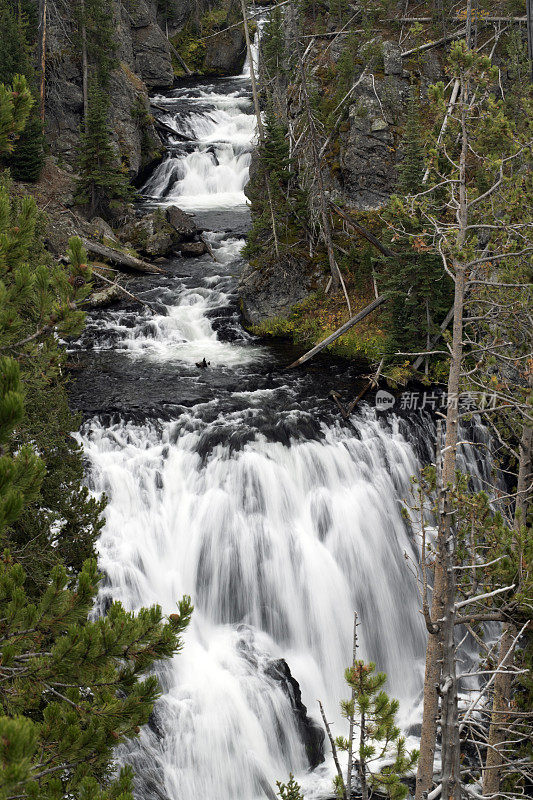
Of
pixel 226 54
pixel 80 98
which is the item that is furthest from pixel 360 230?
pixel 226 54

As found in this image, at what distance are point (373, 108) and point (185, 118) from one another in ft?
57.9

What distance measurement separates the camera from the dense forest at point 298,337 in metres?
4.43

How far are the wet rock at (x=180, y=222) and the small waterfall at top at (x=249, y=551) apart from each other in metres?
10.6

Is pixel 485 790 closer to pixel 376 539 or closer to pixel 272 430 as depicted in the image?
pixel 376 539

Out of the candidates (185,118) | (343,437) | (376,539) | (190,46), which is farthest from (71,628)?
(190,46)

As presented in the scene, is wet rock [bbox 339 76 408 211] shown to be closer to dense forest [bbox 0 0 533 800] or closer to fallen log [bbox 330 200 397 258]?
dense forest [bbox 0 0 533 800]

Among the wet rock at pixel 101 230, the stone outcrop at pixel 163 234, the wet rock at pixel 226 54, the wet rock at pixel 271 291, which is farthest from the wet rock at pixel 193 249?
the wet rock at pixel 226 54

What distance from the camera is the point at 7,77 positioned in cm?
2589

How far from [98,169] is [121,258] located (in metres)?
4.87

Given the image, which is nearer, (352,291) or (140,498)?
(140,498)

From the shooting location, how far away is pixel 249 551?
1257 cm

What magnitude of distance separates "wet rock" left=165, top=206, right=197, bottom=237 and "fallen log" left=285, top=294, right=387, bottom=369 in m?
9.94

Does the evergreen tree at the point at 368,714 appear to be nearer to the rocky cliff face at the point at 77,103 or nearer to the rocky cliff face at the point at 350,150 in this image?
the rocky cliff face at the point at 350,150

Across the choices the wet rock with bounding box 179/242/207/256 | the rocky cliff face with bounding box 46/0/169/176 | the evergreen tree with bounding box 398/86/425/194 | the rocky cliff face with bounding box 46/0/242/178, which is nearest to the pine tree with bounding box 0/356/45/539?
the evergreen tree with bounding box 398/86/425/194
